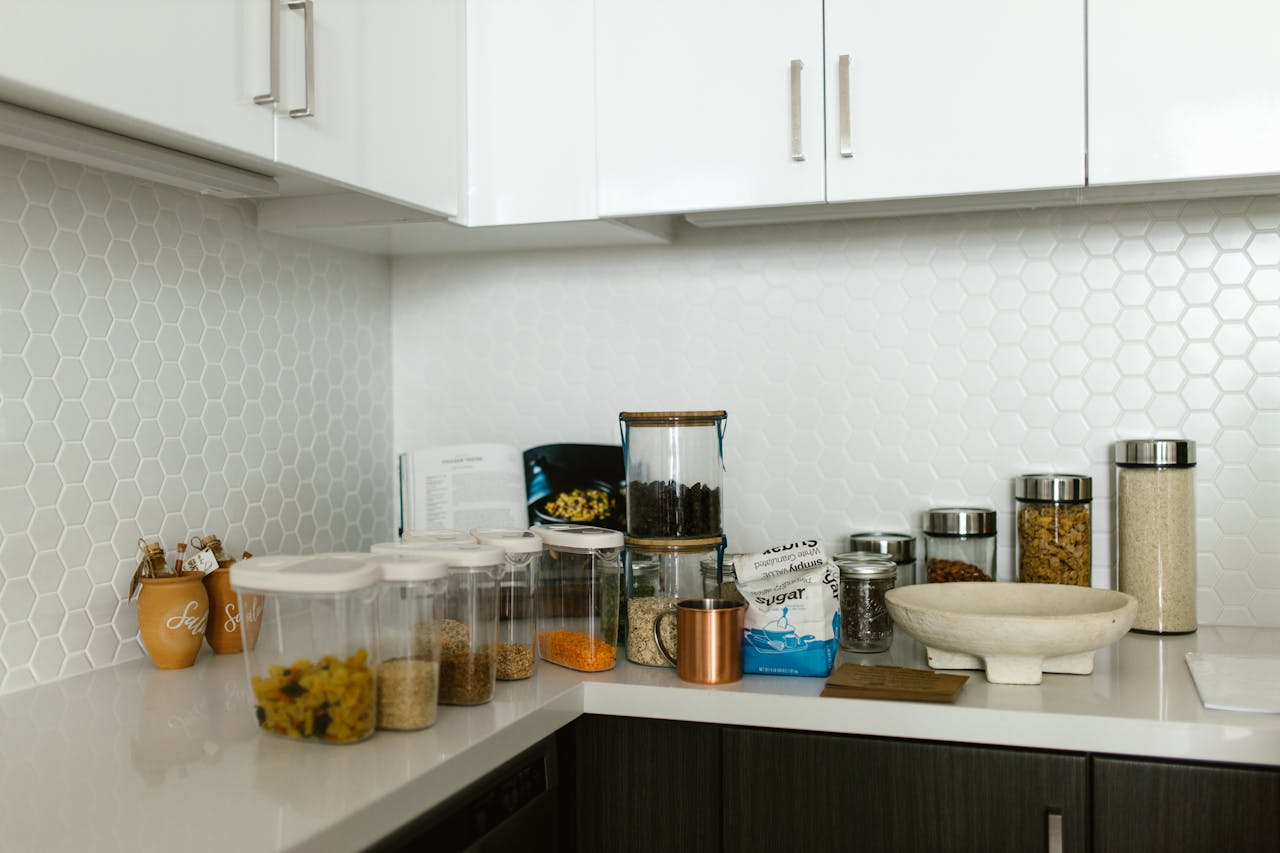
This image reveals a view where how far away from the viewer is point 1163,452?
1.88m

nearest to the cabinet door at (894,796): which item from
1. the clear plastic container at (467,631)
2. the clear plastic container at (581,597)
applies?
the clear plastic container at (581,597)

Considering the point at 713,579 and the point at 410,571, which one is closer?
the point at 410,571

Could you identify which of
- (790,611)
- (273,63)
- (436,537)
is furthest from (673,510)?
(273,63)

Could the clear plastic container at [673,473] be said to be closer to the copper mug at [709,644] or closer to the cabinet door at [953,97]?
the copper mug at [709,644]

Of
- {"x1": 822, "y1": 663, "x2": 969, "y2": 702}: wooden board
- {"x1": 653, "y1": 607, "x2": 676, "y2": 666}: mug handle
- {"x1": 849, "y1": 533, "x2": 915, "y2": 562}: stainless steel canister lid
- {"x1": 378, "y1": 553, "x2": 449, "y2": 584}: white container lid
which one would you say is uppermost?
{"x1": 378, "y1": 553, "x2": 449, "y2": 584}: white container lid

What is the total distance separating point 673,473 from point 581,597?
0.29m

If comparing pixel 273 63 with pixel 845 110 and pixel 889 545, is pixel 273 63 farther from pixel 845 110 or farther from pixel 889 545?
pixel 889 545

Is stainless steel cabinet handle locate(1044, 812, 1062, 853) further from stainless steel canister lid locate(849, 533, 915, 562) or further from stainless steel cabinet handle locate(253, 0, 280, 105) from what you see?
stainless steel cabinet handle locate(253, 0, 280, 105)

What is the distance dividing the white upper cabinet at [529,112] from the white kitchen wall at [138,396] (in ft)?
1.46

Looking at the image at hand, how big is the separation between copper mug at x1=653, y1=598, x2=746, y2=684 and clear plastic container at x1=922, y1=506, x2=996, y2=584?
0.53 metres

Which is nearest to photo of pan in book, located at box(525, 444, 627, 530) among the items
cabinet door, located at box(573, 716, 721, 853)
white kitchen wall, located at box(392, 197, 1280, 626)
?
white kitchen wall, located at box(392, 197, 1280, 626)

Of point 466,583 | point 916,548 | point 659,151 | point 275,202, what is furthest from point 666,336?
point 466,583

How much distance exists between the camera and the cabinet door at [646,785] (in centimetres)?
160

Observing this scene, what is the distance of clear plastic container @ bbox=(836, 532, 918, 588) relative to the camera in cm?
204
